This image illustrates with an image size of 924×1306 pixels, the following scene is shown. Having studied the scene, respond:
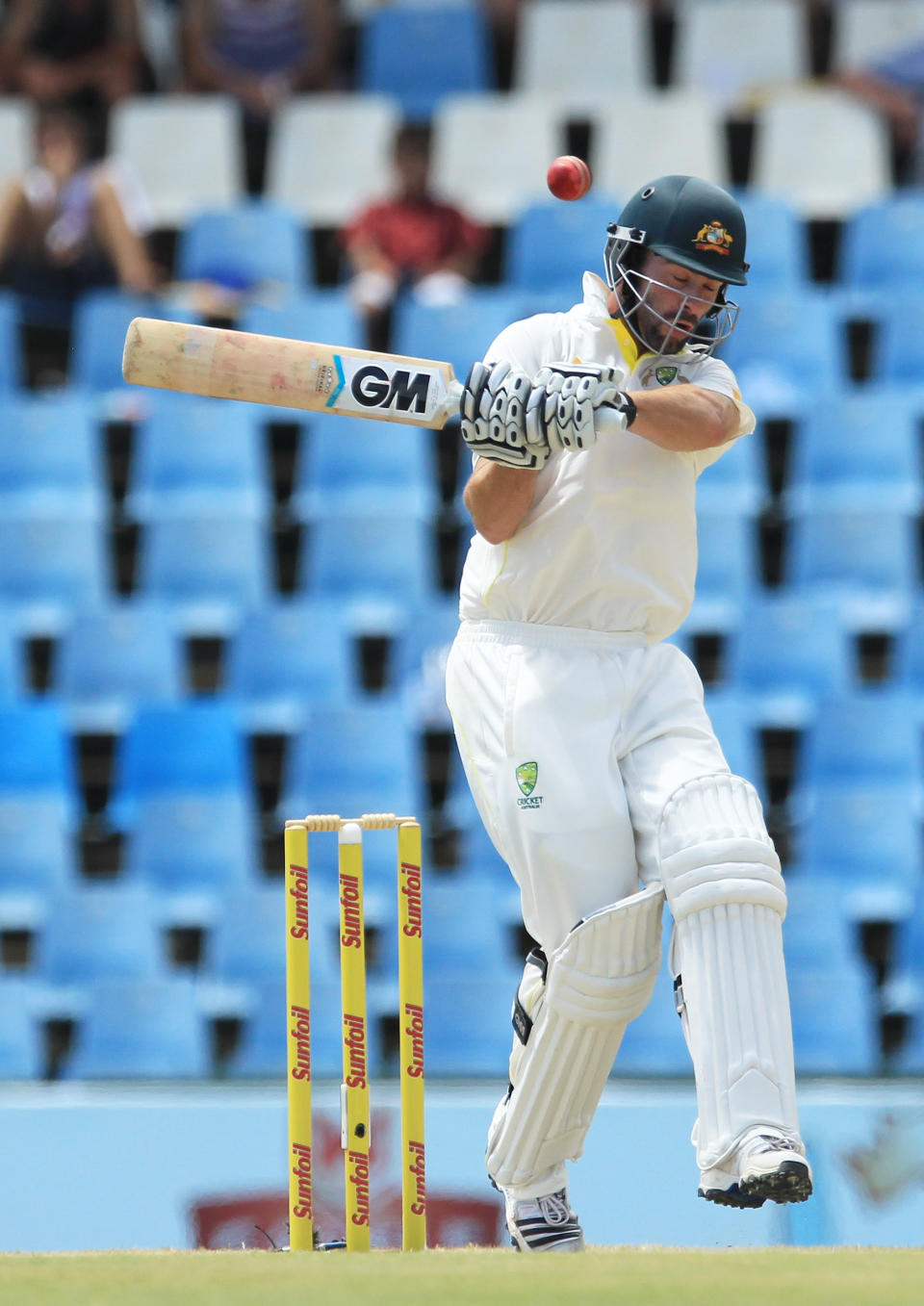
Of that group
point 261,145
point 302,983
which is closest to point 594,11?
point 261,145

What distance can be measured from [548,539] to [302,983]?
0.78 meters

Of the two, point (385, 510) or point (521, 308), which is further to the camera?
point (521, 308)

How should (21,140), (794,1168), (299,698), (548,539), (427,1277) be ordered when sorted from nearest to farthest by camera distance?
1. (427,1277)
2. (794,1168)
3. (548,539)
4. (299,698)
5. (21,140)

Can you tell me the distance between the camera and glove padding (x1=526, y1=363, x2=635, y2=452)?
2.75 m

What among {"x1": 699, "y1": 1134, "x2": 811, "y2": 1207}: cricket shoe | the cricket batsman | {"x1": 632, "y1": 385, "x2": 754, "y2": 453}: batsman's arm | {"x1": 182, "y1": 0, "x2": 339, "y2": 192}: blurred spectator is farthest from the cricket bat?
{"x1": 182, "y1": 0, "x2": 339, "y2": 192}: blurred spectator

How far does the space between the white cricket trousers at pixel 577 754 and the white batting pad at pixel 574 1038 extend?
0.06 meters

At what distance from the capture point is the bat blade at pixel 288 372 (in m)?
2.92

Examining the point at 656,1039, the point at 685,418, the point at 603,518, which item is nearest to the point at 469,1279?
the point at 603,518

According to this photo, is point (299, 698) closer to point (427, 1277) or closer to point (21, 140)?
point (21, 140)

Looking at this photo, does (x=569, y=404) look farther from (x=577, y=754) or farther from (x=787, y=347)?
(x=787, y=347)

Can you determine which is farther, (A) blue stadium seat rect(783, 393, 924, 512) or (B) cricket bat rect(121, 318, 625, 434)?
(A) blue stadium seat rect(783, 393, 924, 512)

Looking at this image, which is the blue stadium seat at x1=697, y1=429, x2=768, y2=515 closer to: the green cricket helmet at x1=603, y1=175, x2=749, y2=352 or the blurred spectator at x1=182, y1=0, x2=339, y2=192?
the blurred spectator at x1=182, y1=0, x2=339, y2=192

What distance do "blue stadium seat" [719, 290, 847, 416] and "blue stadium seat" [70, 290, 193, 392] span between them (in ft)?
6.02

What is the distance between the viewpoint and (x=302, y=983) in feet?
9.90
